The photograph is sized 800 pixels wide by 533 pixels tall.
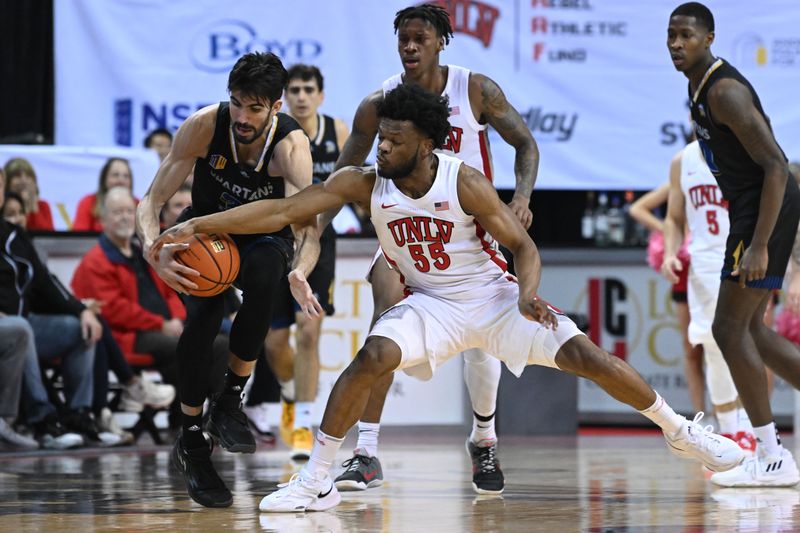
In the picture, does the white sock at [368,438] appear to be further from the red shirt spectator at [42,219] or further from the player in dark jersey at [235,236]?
the red shirt spectator at [42,219]

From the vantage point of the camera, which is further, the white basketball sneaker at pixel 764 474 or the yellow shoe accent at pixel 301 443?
the yellow shoe accent at pixel 301 443

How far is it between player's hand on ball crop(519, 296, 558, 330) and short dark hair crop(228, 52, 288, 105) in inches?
49.1

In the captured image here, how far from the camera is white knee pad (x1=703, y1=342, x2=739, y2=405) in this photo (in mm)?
7605

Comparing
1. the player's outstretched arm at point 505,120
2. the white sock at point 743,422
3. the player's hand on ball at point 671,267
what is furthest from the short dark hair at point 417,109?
the player's hand on ball at point 671,267

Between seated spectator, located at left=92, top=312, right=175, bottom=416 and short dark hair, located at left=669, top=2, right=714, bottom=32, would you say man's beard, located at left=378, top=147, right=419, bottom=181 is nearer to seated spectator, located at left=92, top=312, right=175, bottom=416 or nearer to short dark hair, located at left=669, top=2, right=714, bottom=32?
short dark hair, located at left=669, top=2, right=714, bottom=32

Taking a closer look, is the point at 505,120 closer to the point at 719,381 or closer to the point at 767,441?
the point at 767,441

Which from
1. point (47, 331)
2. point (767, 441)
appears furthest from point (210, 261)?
point (47, 331)

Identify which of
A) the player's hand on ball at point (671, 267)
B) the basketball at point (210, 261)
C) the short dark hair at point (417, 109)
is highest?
the short dark hair at point (417, 109)

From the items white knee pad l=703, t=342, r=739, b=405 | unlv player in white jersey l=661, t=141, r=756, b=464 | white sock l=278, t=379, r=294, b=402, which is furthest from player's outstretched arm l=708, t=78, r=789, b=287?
white sock l=278, t=379, r=294, b=402

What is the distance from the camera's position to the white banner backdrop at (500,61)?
10062mm

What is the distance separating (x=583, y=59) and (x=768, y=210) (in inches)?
184

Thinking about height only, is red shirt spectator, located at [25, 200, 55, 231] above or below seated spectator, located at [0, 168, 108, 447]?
above

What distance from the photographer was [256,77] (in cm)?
526

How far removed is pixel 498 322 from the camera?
5305 millimetres
